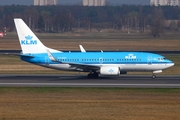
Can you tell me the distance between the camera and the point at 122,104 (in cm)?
3412

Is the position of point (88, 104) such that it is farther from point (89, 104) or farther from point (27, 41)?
point (27, 41)

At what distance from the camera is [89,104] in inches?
1340

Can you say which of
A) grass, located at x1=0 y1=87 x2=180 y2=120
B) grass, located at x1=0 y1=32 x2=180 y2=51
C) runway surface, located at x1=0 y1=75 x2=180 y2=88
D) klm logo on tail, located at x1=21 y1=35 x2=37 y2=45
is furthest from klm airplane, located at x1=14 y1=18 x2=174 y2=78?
grass, located at x1=0 y1=32 x2=180 y2=51

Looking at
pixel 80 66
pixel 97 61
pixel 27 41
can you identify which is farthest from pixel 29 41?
pixel 97 61

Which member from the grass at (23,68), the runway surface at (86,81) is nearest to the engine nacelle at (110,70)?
the runway surface at (86,81)

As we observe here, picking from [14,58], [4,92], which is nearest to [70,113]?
[4,92]

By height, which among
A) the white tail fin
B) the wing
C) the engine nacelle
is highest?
the white tail fin

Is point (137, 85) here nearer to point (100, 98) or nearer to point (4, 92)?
point (100, 98)

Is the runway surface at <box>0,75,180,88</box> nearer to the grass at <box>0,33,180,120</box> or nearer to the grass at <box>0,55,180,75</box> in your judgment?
the grass at <box>0,33,180,120</box>

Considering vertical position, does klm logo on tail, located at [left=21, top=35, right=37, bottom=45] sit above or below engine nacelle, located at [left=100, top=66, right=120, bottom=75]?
above

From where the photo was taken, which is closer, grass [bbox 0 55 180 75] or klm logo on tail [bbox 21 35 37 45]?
klm logo on tail [bbox 21 35 37 45]

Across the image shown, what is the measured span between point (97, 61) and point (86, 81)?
148 inches

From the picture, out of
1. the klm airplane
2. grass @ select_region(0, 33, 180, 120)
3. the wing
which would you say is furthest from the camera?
the klm airplane

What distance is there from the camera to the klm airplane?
5116cm
